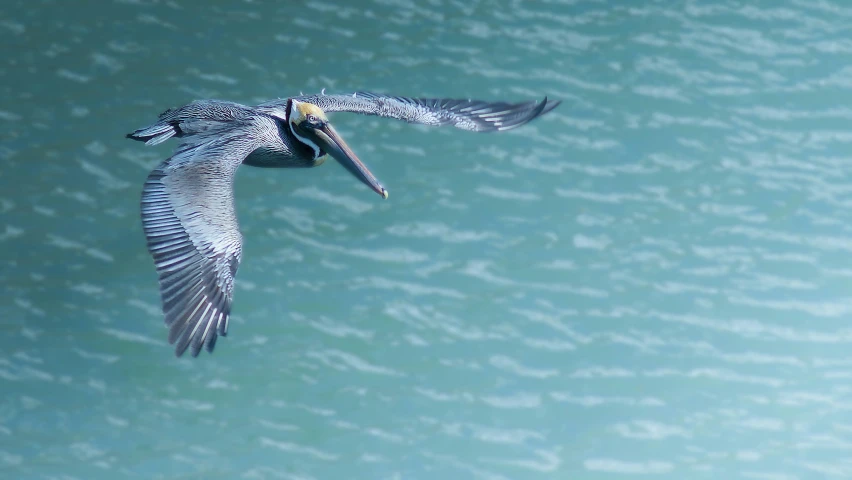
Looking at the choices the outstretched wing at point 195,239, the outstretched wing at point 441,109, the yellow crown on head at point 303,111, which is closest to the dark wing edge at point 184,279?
the outstretched wing at point 195,239

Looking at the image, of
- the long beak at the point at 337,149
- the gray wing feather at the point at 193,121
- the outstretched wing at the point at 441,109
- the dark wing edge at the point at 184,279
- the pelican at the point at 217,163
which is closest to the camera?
the dark wing edge at the point at 184,279

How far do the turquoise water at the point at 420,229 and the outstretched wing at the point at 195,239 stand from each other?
2.01 m

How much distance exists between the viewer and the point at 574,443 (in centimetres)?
587

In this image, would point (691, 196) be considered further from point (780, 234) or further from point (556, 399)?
point (556, 399)

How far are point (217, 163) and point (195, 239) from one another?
41 cm

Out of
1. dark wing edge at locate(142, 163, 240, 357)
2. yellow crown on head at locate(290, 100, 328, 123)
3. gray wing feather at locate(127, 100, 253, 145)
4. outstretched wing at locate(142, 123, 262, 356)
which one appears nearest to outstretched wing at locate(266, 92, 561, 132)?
yellow crown on head at locate(290, 100, 328, 123)

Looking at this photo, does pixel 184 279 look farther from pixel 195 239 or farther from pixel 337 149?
pixel 337 149

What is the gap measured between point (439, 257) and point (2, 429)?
266cm

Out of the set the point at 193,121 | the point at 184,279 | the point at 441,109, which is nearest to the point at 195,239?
the point at 184,279

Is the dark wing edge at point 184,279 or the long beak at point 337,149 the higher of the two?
the long beak at point 337,149

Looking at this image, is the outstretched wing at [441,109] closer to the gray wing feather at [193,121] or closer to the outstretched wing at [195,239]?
the gray wing feather at [193,121]

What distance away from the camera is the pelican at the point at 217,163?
3789mm

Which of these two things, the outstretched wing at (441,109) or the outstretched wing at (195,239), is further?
the outstretched wing at (441,109)

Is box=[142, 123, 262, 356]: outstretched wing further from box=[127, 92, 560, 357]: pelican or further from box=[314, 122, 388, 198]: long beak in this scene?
box=[314, 122, 388, 198]: long beak
